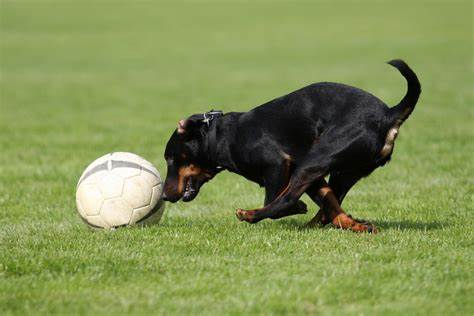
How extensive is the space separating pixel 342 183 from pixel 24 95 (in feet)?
47.8

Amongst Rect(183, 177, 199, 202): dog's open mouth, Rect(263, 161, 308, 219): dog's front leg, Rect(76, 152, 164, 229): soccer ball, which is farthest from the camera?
Rect(183, 177, 199, 202): dog's open mouth

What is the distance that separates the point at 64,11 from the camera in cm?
5294

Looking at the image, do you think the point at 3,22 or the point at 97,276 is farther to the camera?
the point at 3,22

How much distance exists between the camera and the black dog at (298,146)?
720 centimetres

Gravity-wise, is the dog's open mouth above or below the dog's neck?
below

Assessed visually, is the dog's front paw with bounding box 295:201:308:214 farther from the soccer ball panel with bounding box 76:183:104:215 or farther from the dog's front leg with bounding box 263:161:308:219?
the soccer ball panel with bounding box 76:183:104:215

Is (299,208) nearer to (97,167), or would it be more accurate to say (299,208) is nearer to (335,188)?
(335,188)

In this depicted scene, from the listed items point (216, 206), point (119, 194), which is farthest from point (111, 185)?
point (216, 206)

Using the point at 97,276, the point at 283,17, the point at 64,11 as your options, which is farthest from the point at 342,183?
the point at 64,11

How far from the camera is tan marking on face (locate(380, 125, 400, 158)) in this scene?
7191 millimetres

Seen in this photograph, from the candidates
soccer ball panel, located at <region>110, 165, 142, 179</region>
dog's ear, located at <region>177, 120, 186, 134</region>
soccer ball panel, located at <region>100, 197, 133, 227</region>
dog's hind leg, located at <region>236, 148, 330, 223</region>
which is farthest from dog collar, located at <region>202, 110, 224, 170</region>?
soccer ball panel, located at <region>100, 197, 133, 227</region>

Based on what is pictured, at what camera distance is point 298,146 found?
7.54 meters

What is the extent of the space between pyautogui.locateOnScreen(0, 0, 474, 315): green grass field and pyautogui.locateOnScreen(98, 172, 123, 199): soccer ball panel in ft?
1.17

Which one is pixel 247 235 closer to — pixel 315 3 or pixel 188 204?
pixel 188 204
